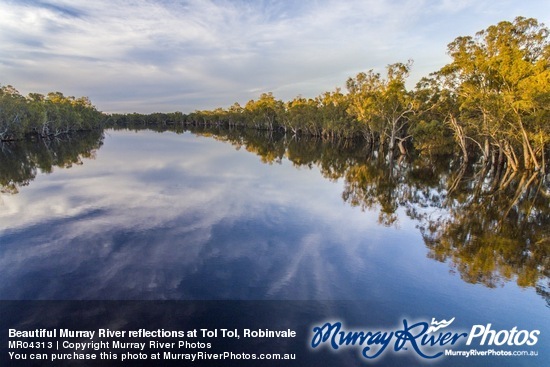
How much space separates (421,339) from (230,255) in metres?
7.29

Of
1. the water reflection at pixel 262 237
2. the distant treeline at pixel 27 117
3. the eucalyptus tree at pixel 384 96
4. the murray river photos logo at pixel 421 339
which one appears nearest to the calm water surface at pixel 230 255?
the water reflection at pixel 262 237

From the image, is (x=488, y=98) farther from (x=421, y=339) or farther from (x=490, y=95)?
(x=421, y=339)

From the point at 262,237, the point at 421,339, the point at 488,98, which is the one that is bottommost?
the point at 421,339

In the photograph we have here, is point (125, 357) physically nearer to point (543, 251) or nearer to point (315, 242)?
point (315, 242)

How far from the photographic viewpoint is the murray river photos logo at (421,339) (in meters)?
7.07

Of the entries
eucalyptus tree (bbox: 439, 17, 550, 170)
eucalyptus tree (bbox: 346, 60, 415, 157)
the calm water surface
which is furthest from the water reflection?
eucalyptus tree (bbox: 346, 60, 415, 157)

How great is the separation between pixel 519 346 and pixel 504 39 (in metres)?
29.7

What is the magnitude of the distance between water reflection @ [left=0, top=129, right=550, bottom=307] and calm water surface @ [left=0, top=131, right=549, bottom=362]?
68 millimetres

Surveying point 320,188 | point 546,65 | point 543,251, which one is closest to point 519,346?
point 543,251

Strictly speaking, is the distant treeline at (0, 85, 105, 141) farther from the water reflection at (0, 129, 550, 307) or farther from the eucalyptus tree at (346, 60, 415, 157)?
the eucalyptus tree at (346, 60, 415, 157)

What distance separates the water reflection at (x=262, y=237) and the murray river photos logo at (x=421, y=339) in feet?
4.70

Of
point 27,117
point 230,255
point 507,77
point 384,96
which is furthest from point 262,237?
point 27,117

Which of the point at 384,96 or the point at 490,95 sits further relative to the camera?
the point at 384,96

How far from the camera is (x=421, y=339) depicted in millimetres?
7422
